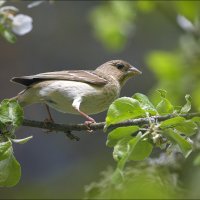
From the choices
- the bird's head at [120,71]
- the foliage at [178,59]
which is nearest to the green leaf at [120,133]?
the foliage at [178,59]

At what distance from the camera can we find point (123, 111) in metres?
2.79

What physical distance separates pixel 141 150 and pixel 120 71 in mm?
3169

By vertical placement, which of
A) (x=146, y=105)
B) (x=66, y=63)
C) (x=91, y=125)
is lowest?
(x=66, y=63)

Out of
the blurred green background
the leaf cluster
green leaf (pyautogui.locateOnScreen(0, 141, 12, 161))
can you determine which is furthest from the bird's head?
the leaf cluster

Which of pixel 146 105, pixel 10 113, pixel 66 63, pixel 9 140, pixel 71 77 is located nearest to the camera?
pixel 146 105

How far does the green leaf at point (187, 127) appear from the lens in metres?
2.84

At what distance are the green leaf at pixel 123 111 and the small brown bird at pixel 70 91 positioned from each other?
1604mm

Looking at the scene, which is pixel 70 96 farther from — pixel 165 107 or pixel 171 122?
pixel 171 122

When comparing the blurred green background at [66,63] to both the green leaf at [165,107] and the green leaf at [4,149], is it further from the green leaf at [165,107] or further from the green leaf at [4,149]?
the green leaf at [165,107]

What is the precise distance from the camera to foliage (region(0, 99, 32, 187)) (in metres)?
3.08

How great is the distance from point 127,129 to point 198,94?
1.31 m

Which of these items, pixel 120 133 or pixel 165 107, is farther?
pixel 165 107

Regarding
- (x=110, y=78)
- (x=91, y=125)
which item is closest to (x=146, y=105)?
(x=91, y=125)

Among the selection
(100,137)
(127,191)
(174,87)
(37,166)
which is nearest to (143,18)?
(100,137)
